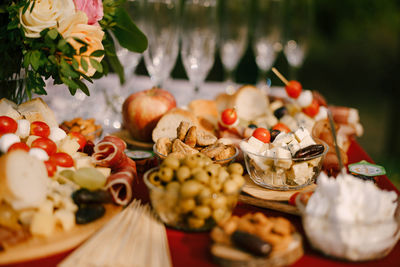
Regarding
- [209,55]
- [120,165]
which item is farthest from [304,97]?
[120,165]

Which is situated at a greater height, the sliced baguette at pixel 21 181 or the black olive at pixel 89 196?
the sliced baguette at pixel 21 181

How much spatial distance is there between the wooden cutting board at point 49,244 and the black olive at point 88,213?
0.4 inches

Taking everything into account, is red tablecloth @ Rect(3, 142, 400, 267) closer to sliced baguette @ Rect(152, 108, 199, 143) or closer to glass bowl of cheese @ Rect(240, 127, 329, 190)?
glass bowl of cheese @ Rect(240, 127, 329, 190)

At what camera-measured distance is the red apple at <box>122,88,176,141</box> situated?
4.06 feet

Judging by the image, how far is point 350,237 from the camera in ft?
2.10

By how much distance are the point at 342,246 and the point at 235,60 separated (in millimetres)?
1409

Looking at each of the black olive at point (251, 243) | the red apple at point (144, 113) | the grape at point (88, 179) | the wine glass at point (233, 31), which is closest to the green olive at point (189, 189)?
the black olive at point (251, 243)

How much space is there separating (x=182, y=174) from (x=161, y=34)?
3.38 ft

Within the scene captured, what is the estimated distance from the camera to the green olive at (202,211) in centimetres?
70

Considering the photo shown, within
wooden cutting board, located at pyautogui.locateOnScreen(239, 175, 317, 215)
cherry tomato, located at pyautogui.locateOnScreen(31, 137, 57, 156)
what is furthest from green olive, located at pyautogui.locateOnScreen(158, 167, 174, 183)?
cherry tomato, located at pyautogui.locateOnScreen(31, 137, 57, 156)

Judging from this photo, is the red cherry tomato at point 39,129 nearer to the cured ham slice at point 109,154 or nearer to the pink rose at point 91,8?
the cured ham slice at point 109,154

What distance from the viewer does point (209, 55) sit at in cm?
167

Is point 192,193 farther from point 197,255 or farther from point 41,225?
point 41,225

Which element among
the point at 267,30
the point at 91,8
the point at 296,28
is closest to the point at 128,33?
the point at 91,8
